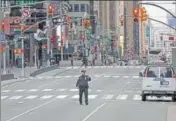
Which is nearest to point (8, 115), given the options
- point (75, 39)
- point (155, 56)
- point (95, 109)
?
point (95, 109)

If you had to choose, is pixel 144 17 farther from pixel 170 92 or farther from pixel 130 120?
pixel 130 120

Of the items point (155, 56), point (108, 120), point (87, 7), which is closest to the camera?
point (108, 120)

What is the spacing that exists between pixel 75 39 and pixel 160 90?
126 m

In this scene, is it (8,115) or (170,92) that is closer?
(8,115)

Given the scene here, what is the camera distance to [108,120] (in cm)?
2208

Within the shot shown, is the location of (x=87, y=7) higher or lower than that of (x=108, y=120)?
higher

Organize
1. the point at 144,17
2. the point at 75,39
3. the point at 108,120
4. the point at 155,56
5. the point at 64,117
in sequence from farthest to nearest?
the point at 75,39 → the point at 155,56 → the point at 144,17 → the point at 64,117 → the point at 108,120

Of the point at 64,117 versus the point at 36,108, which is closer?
the point at 64,117

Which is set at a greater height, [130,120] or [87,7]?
[87,7]

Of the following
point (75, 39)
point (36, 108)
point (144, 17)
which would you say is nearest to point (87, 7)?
point (75, 39)

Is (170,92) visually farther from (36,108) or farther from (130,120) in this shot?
(130,120)

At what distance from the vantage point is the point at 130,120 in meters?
22.2

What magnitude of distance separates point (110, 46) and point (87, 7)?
2103 centimetres

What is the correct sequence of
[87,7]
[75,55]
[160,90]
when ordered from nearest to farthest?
1. [160,90]
2. [75,55]
3. [87,7]
